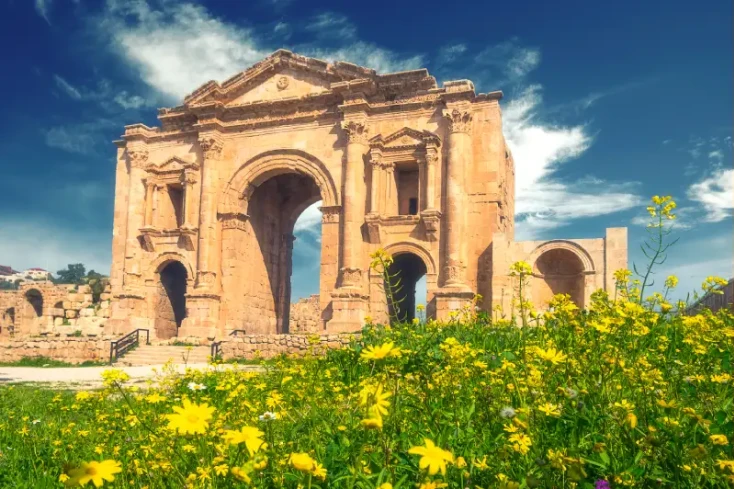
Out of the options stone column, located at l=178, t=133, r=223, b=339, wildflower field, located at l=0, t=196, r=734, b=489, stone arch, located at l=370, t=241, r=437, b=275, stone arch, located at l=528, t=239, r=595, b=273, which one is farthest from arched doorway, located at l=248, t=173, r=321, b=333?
wildflower field, located at l=0, t=196, r=734, b=489

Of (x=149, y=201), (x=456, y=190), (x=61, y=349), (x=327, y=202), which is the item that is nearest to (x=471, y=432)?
(x=456, y=190)

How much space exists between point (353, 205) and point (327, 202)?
4.13ft

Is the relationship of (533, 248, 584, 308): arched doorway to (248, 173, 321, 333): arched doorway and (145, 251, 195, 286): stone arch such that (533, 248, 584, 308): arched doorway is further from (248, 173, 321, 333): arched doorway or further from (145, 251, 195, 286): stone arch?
(145, 251, 195, 286): stone arch

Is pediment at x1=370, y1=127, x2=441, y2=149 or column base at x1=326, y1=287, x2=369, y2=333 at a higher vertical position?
pediment at x1=370, y1=127, x2=441, y2=149

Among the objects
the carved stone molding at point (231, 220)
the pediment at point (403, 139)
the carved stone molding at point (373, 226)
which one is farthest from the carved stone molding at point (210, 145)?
the carved stone molding at point (373, 226)

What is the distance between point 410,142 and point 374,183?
6.36 ft

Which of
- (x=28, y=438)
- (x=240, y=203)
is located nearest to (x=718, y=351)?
(x=28, y=438)

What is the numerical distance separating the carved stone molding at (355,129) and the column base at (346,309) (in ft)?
17.5

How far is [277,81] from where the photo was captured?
74.5ft

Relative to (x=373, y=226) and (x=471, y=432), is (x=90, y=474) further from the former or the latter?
(x=373, y=226)

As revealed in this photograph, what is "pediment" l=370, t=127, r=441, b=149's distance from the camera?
67.5 ft

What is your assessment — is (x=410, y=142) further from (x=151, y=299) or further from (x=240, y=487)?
(x=240, y=487)

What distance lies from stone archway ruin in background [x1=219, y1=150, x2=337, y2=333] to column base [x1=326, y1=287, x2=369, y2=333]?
5.30 feet

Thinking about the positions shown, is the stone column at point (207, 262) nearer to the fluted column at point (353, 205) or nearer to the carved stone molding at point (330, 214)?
the carved stone molding at point (330, 214)
